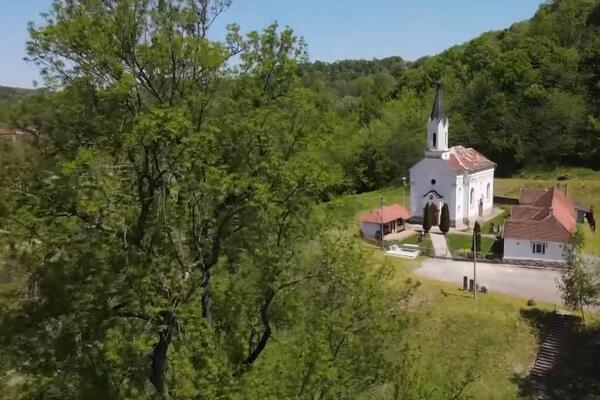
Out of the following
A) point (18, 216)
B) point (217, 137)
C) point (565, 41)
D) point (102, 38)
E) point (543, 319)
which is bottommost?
point (543, 319)

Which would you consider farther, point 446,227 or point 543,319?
point 446,227

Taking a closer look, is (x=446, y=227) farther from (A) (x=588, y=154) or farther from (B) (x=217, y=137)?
(B) (x=217, y=137)

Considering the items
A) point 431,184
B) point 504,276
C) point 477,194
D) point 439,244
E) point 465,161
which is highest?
point 465,161

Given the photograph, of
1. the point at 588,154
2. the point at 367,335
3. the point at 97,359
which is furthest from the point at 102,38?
the point at 588,154

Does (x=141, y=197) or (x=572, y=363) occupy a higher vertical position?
(x=141, y=197)

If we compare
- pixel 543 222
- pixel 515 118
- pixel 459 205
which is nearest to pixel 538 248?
pixel 543 222

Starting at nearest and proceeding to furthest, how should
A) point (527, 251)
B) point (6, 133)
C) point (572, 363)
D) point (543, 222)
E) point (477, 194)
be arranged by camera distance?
point (6, 133), point (572, 363), point (527, 251), point (543, 222), point (477, 194)

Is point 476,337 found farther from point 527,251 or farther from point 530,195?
point 530,195
